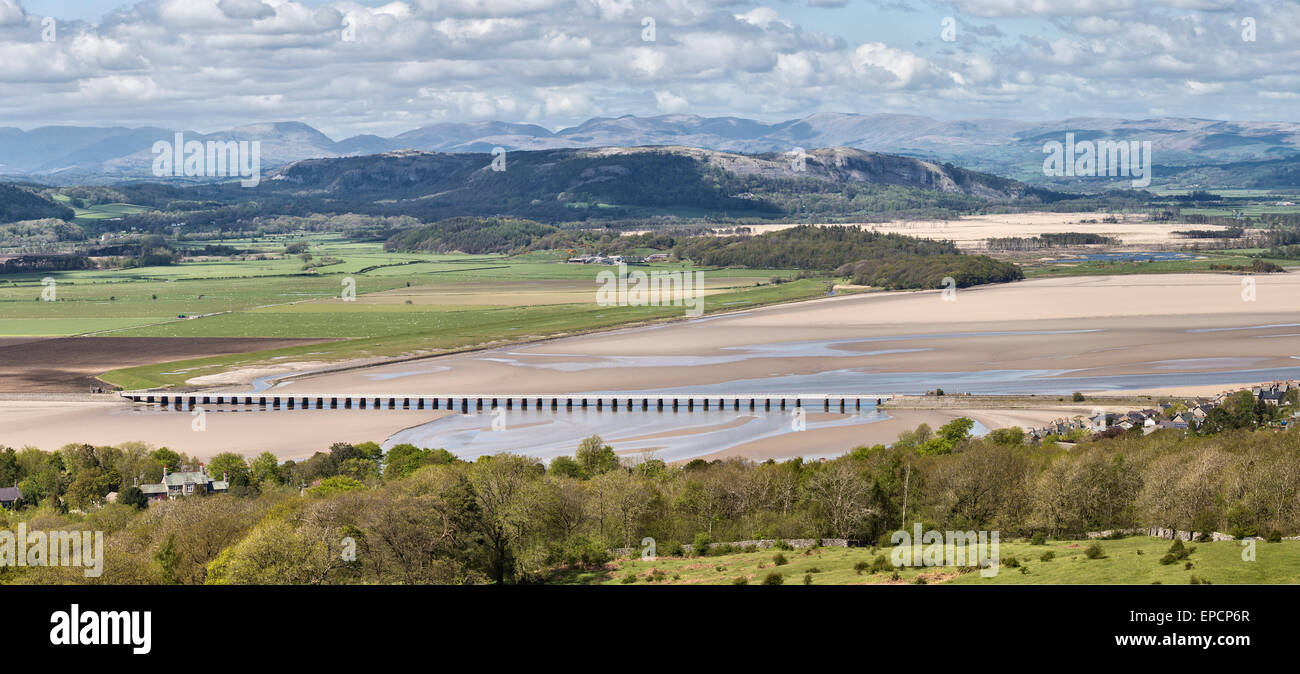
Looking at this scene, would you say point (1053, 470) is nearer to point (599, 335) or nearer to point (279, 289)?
point (599, 335)

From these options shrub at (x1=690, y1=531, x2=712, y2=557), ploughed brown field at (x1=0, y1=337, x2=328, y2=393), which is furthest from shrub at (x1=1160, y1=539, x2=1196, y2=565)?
ploughed brown field at (x1=0, y1=337, x2=328, y2=393)

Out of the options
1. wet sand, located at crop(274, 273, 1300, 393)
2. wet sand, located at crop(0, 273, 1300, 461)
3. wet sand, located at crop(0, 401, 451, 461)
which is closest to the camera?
wet sand, located at crop(0, 401, 451, 461)

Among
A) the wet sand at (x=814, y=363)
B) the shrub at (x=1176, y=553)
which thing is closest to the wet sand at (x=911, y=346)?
the wet sand at (x=814, y=363)

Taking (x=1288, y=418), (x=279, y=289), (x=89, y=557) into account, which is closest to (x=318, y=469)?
(x=89, y=557)

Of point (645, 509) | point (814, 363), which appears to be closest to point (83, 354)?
point (814, 363)

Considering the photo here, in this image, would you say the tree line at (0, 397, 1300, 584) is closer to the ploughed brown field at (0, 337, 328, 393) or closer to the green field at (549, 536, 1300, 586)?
the green field at (549, 536, 1300, 586)

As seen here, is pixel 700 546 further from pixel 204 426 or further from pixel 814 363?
pixel 814 363
